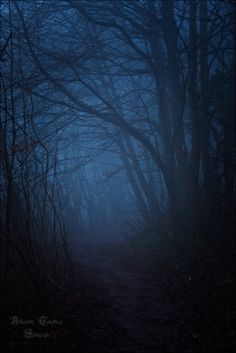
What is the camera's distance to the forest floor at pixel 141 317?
19.0 ft

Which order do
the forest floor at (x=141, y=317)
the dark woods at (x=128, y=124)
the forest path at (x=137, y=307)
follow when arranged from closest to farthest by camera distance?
the forest floor at (x=141, y=317) → the forest path at (x=137, y=307) → the dark woods at (x=128, y=124)

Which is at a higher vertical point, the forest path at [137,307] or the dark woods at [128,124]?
the dark woods at [128,124]

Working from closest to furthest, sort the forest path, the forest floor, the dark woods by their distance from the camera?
the forest floor, the forest path, the dark woods

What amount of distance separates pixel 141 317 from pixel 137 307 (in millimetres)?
560

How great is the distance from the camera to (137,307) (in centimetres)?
767

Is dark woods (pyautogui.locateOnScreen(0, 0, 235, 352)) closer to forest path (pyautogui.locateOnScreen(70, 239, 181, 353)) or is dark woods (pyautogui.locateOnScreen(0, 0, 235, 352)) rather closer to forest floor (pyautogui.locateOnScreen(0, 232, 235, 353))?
forest floor (pyautogui.locateOnScreen(0, 232, 235, 353))

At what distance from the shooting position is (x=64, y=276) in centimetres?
959

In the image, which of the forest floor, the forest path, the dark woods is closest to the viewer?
the forest floor

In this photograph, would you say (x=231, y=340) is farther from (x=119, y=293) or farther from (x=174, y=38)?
(x=174, y=38)

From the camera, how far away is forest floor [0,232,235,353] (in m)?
5.79

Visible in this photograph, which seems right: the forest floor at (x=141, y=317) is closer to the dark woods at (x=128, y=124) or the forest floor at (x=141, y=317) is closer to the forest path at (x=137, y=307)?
the forest path at (x=137, y=307)

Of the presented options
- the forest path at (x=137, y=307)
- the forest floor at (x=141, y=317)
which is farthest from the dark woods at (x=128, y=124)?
the forest path at (x=137, y=307)

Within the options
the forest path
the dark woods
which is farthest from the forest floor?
the dark woods

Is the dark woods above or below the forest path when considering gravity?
above
